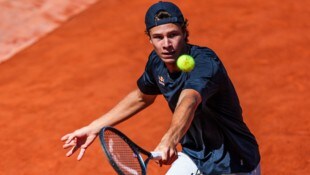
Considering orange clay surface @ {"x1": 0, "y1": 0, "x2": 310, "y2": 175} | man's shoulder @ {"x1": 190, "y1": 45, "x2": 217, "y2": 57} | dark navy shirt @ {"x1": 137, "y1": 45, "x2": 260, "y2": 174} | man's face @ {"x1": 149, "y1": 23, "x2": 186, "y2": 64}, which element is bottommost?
orange clay surface @ {"x1": 0, "y1": 0, "x2": 310, "y2": 175}

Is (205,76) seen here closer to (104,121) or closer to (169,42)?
(169,42)

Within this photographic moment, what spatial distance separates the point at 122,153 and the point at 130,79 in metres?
4.74

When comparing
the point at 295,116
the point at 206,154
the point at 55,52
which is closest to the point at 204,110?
the point at 206,154

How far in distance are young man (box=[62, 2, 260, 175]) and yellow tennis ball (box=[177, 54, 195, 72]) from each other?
0.05 m

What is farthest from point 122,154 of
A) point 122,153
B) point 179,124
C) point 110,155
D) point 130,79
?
point 130,79

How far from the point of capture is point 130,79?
928 centimetres

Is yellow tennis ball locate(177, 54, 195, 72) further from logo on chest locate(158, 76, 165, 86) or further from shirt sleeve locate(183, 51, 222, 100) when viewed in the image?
logo on chest locate(158, 76, 165, 86)

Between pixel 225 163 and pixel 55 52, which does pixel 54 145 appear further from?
pixel 225 163

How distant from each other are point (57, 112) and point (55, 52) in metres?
1.79

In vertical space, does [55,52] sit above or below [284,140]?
above

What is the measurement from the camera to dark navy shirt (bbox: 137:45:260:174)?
4.71 m

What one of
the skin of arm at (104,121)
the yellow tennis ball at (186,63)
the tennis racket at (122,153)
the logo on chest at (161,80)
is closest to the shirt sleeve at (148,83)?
the skin of arm at (104,121)

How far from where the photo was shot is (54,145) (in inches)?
317

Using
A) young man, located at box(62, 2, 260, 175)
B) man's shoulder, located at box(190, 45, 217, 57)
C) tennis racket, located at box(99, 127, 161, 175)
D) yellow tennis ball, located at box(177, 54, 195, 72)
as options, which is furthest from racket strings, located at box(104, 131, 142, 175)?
man's shoulder, located at box(190, 45, 217, 57)
